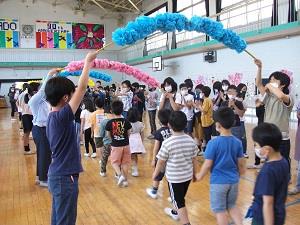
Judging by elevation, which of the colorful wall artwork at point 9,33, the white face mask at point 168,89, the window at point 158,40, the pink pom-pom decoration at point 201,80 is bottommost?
the white face mask at point 168,89

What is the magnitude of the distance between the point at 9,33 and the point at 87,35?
4.92 m

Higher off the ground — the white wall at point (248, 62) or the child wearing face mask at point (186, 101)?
the white wall at point (248, 62)

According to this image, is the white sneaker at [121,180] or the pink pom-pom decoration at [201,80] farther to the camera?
the pink pom-pom decoration at [201,80]

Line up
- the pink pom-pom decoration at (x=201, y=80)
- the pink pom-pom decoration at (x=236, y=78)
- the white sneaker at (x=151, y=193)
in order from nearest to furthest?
1. the white sneaker at (x=151, y=193)
2. the pink pom-pom decoration at (x=236, y=78)
3. the pink pom-pom decoration at (x=201, y=80)

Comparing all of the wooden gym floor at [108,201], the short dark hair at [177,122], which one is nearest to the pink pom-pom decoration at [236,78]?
the wooden gym floor at [108,201]

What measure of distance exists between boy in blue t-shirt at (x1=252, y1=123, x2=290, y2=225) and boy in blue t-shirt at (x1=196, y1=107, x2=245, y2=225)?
624 mm

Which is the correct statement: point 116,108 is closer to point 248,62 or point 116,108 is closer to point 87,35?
point 248,62

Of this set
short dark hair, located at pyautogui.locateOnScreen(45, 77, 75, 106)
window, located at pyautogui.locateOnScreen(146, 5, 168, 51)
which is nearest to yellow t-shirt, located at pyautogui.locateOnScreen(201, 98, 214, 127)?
short dark hair, located at pyautogui.locateOnScreen(45, 77, 75, 106)

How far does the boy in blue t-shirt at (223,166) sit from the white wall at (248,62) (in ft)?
25.6

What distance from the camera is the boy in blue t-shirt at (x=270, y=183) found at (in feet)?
6.32

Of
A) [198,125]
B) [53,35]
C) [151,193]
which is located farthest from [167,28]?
[53,35]

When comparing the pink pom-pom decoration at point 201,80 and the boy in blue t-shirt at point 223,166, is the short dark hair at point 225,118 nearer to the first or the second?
the boy in blue t-shirt at point 223,166

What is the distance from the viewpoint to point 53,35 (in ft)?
73.0

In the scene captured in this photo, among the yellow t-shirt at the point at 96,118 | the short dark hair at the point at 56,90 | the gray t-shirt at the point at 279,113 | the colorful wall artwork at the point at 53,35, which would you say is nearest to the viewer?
the short dark hair at the point at 56,90
